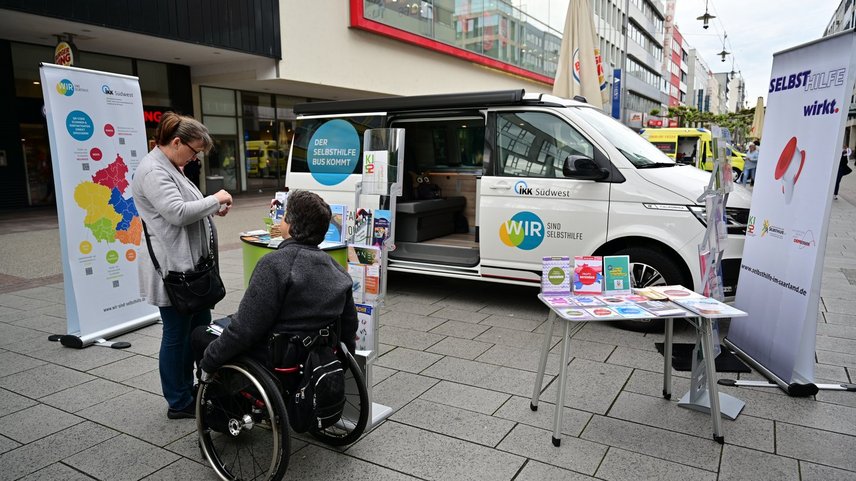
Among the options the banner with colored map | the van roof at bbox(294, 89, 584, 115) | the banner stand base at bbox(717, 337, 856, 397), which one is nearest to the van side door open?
the van roof at bbox(294, 89, 584, 115)

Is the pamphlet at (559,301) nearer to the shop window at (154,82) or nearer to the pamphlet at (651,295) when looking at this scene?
the pamphlet at (651,295)

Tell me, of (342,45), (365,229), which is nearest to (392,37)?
(342,45)

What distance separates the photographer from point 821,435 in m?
3.21

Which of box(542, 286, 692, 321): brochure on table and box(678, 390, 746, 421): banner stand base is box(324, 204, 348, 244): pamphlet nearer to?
box(542, 286, 692, 321): brochure on table

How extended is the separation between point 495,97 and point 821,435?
12.5ft

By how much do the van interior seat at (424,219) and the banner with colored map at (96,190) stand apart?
2788mm

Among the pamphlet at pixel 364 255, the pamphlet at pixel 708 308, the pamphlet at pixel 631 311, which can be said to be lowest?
the pamphlet at pixel 631 311

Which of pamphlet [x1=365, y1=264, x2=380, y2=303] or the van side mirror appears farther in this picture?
the van side mirror

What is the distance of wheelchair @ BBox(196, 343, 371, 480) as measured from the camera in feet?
8.46

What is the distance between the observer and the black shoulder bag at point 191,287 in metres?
3.25

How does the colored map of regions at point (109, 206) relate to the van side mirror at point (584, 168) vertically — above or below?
below

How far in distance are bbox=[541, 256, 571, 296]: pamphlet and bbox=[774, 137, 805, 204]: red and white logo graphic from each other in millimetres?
1890

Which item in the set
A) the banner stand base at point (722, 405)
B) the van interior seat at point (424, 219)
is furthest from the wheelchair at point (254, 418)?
the van interior seat at point (424, 219)

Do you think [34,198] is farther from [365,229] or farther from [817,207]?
[817,207]
